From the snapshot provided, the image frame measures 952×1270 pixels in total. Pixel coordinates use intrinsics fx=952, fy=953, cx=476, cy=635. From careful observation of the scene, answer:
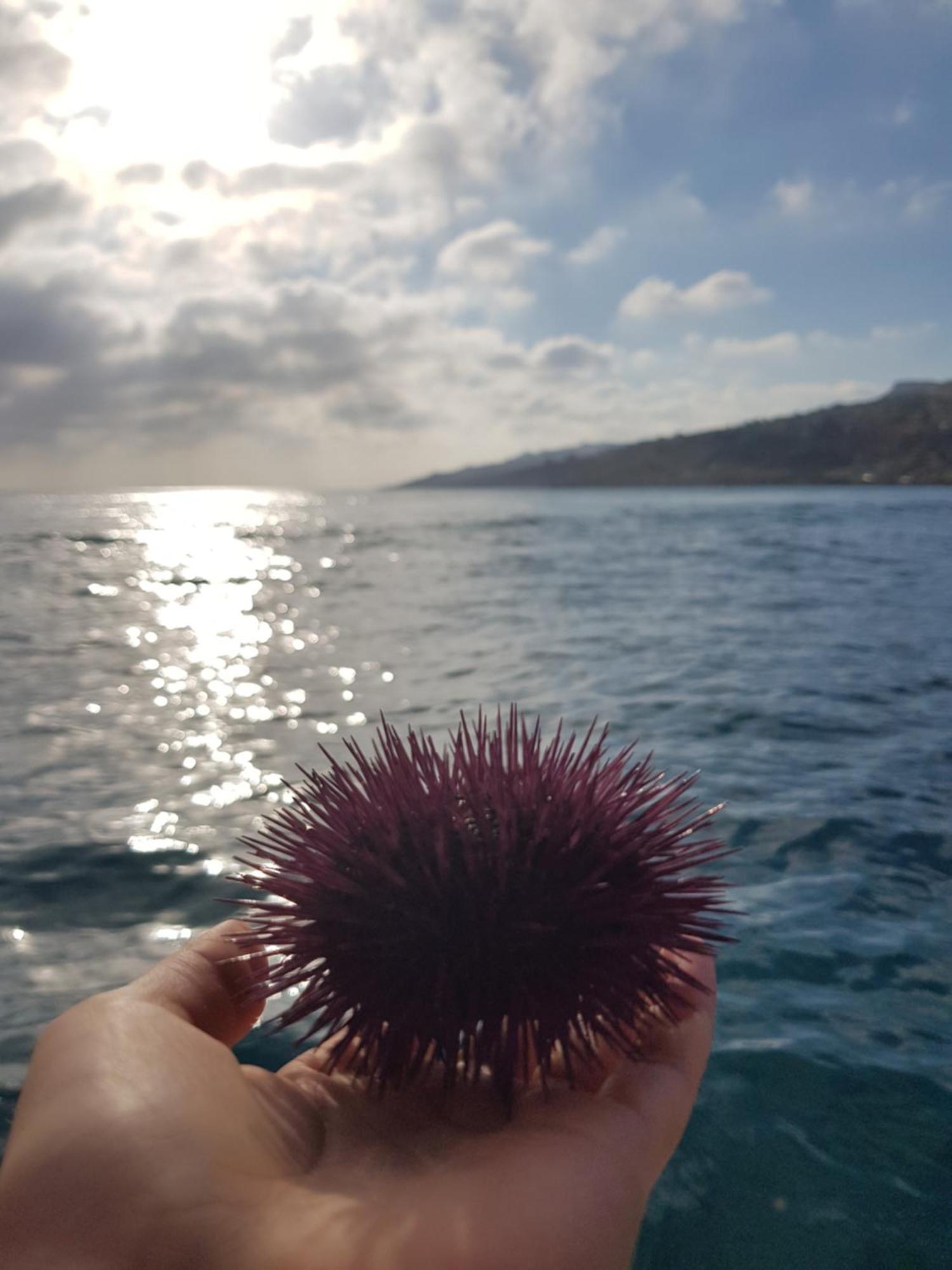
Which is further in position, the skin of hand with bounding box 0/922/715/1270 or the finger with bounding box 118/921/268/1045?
the finger with bounding box 118/921/268/1045

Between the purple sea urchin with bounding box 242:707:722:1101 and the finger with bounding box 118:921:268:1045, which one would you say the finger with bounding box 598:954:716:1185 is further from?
the finger with bounding box 118:921:268:1045

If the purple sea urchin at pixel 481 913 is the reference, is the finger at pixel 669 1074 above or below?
below

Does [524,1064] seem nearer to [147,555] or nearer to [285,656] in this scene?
[285,656]

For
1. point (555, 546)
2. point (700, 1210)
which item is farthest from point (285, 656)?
point (555, 546)

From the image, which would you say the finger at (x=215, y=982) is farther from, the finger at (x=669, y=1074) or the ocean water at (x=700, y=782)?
the ocean water at (x=700, y=782)

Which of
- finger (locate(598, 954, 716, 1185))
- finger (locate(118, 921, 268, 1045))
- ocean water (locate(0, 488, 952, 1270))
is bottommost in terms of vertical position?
ocean water (locate(0, 488, 952, 1270))

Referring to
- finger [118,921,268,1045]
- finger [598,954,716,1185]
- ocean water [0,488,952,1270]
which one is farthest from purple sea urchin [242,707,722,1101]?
ocean water [0,488,952,1270]

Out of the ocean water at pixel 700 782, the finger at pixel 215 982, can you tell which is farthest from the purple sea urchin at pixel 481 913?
the ocean water at pixel 700 782
